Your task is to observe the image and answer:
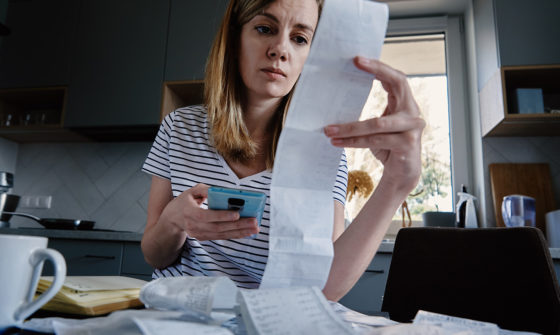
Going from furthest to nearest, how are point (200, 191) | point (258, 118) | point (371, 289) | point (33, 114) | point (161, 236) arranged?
point (33, 114) < point (371, 289) < point (258, 118) < point (161, 236) < point (200, 191)

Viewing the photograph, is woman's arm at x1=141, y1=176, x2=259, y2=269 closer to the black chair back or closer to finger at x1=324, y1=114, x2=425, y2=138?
finger at x1=324, y1=114, x2=425, y2=138

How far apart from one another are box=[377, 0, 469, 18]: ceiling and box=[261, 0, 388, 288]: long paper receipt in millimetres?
2096

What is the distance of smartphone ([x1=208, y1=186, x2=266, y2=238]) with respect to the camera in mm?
539

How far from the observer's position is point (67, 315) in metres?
0.47

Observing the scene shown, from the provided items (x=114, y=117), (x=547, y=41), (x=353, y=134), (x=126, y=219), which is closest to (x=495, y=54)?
(x=547, y=41)

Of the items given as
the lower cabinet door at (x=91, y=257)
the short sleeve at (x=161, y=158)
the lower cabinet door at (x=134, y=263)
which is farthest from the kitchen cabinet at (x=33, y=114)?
the short sleeve at (x=161, y=158)

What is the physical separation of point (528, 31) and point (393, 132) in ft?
5.84

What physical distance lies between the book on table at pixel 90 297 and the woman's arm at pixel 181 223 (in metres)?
0.14

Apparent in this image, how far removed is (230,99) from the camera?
1052 mm

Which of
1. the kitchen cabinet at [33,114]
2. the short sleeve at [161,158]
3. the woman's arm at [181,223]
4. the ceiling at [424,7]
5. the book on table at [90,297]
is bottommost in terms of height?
the book on table at [90,297]

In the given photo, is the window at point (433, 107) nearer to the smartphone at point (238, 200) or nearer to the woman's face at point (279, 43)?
the woman's face at point (279, 43)

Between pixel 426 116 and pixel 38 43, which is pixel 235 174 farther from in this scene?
pixel 38 43

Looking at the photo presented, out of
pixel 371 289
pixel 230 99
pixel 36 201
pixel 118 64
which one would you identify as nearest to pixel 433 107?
pixel 371 289

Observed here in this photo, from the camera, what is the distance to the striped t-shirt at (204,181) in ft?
3.00
